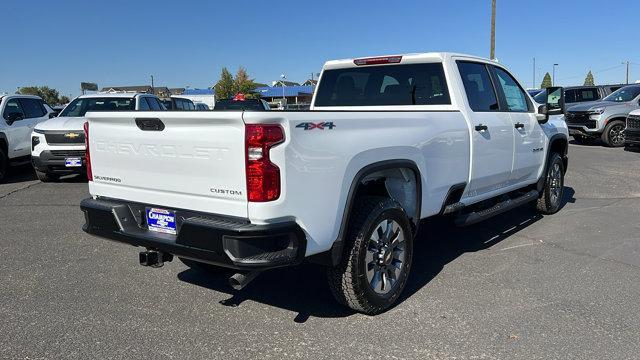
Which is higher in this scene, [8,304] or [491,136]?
[491,136]

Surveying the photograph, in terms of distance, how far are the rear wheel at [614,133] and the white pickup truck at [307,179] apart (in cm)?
1242

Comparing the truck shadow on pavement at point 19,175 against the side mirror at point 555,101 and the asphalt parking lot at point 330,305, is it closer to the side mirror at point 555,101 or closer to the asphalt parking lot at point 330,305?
the asphalt parking lot at point 330,305

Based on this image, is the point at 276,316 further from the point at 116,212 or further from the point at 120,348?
the point at 116,212

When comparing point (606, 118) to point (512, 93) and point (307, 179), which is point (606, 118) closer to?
point (512, 93)

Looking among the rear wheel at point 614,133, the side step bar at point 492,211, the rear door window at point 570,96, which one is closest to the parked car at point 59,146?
the side step bar at point 492,211

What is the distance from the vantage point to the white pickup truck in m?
2.98

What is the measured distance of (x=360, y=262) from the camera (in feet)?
11.6

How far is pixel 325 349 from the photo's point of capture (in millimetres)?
3287

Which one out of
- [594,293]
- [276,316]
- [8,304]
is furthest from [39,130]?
[594,293]

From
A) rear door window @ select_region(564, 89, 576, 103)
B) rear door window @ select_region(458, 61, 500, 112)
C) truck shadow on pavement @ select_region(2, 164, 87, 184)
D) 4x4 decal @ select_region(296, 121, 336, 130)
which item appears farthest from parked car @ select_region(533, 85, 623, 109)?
4x4 decal @ select_region(296, 121, 336, 130)

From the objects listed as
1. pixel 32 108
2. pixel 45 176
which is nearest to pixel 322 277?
pixel 45 176

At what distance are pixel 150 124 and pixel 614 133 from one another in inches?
621

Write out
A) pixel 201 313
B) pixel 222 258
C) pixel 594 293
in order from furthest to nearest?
pixel 594 293 < pixel 201 313 < pixel 222 258

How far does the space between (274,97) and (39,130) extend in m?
61.0
